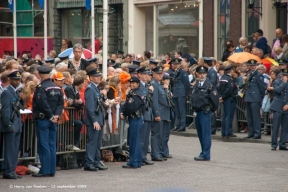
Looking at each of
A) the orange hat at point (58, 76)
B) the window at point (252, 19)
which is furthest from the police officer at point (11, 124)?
the window at point (252, 19)

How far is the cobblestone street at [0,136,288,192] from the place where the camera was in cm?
1351

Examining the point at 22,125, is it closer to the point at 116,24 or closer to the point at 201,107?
the point at 201,107

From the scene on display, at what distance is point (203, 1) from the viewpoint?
3278cm

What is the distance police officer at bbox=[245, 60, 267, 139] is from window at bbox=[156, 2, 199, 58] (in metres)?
11.9

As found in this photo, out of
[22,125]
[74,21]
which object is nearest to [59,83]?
[22,125]

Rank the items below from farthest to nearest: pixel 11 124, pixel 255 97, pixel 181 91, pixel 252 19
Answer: pixel 252 19 → pixel 181 91 → pixel 255 97 → pixel 11 124

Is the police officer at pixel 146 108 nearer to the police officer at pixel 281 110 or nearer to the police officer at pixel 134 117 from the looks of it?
the police officer at pixel 134 117

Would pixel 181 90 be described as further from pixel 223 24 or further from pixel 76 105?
pixel 223 24

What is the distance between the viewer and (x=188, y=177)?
14.8 meters

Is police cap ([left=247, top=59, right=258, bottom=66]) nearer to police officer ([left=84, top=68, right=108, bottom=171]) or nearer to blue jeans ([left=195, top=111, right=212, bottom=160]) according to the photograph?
blue jeans ([left=195, top=111, right=212, bottom=160])

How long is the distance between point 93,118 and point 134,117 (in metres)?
0.91

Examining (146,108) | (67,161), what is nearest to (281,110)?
(146,108)

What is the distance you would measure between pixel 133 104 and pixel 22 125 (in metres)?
2.16

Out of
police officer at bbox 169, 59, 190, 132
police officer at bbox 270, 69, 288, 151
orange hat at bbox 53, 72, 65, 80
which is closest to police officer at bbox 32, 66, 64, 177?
orange hat at bbox 53, 72, 65, 80
